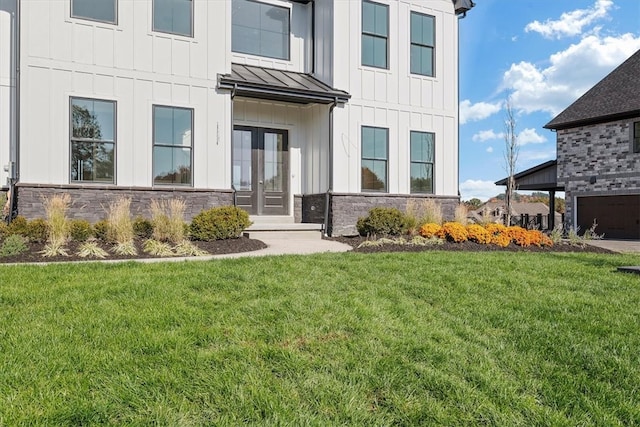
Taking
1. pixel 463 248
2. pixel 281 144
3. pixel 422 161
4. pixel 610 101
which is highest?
pixel 610 101

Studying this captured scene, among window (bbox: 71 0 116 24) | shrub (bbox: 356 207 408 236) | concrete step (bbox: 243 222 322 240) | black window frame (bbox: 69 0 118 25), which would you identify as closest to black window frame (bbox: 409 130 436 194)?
shrub (bbox: 356 207 408 236)

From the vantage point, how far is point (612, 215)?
17359 mm

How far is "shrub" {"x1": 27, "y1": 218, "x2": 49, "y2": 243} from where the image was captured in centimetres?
732

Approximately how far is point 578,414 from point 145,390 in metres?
2.35

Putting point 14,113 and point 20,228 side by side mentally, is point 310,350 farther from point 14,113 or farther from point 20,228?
point 14,113

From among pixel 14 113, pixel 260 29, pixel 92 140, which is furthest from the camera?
pixel 260 29

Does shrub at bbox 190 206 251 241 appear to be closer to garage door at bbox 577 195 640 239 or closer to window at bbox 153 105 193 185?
window at bbox 153 105 193 185

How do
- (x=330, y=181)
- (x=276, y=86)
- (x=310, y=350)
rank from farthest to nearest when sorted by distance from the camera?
(x=330, y=181), (x=276, y=86), (x=310, y=350)

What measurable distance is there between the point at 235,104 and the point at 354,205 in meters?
3.92

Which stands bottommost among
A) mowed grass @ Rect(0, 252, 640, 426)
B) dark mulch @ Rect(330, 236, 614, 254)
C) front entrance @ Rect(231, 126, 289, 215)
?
mowed grass @ Rect(0, 252, 640, 426)

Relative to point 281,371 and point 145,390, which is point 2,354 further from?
point 281,371

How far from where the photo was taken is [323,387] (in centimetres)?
257

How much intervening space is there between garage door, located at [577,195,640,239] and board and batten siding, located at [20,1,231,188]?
14.8 meters

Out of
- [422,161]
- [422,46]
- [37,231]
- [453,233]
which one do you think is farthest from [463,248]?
[37,231]
